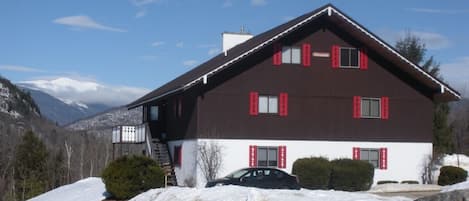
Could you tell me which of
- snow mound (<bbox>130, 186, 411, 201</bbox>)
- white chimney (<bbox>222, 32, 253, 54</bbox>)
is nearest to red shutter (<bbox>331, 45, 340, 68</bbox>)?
white chimney (<bbox>222, 32, 253, 54</bbox>)

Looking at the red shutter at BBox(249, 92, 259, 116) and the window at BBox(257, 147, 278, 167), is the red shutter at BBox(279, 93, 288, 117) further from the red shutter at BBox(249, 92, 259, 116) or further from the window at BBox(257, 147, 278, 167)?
the window at BBox(257, 147, 278, 167)

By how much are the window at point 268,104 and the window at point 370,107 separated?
472 centimetres

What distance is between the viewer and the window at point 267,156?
3997 centimetres

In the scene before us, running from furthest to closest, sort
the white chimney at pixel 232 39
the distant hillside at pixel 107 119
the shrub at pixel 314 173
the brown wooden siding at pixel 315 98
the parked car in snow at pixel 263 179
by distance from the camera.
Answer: the distant hillside at pixel 107 119 < the white chimney at pixel 232 39 < the brown wooden siding at pixel 315 98 < the shrub at pixel 314 173 < the parked car in snow at pixel 263 179

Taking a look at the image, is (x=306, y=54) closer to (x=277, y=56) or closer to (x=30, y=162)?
(x=277, y=56)

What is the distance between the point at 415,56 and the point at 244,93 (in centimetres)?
2125

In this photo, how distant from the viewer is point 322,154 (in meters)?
40.8

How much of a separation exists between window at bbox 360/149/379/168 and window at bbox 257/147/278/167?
478 centimetres

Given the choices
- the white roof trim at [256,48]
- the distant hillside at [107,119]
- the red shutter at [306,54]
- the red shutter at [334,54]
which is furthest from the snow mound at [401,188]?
the distant hillside at [107,119]

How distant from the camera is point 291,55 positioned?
4078cm

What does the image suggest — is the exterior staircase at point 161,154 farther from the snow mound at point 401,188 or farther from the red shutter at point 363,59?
the red shutter at point 363,59

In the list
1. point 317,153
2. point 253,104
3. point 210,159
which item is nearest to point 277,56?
point 253,104

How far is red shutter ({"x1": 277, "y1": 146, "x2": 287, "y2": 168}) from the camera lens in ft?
131

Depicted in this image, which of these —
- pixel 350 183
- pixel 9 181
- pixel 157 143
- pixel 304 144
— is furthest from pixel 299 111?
pixel 9 181
